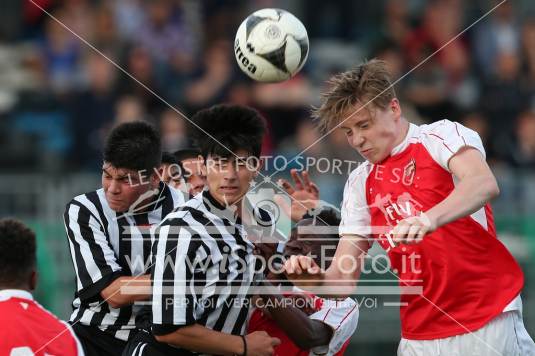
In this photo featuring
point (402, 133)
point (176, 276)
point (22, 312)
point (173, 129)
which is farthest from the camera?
point (173, 129)

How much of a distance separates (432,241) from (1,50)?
871 centimetres

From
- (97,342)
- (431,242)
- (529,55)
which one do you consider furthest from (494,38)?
(97,342)

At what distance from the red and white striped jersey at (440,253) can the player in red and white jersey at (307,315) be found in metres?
0.53

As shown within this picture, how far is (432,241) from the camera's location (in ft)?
19.1

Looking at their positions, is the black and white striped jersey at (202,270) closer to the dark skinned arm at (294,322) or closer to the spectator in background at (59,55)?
the dark skinned arm at (294,322)

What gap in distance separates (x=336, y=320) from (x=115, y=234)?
1.43 m

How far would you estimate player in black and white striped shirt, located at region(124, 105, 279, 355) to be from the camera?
218 inches

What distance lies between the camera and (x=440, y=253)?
5816mm

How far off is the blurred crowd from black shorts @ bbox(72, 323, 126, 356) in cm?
470

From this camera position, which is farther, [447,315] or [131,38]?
[131,38]

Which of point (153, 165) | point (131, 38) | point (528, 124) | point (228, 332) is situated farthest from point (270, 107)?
point (228, 332)

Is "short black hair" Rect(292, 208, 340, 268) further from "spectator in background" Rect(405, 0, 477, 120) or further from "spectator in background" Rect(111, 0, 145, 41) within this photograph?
"spectator in background" Rect(111, 0, 145, 41)

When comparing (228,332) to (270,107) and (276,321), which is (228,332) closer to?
(276,321)

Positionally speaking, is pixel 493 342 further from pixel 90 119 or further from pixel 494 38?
pixel 494 38
